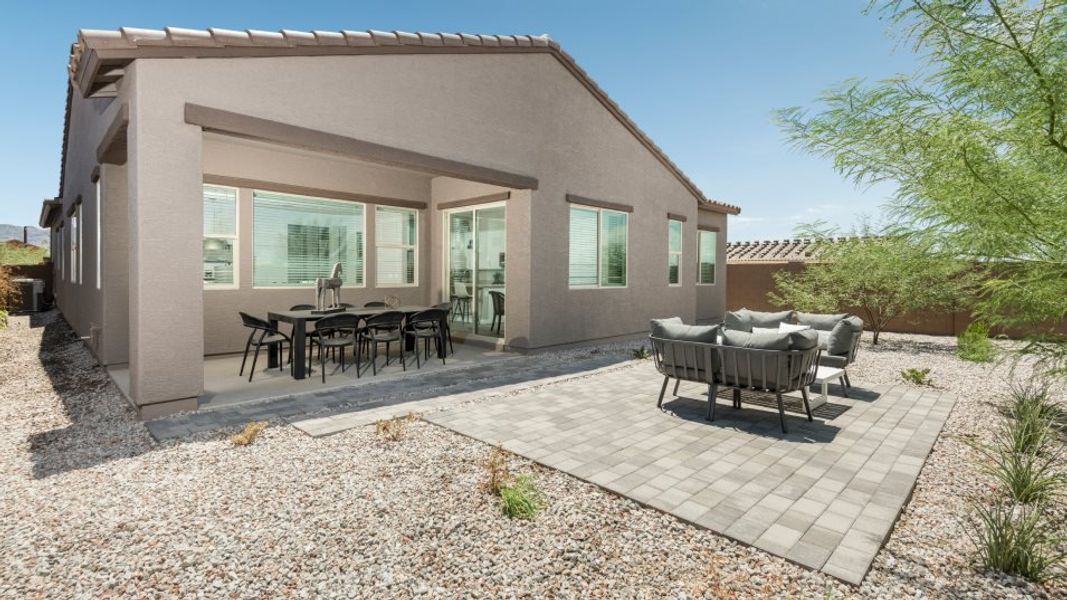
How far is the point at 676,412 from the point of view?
17.2 ft

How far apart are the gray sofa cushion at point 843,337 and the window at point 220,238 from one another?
8.69 m

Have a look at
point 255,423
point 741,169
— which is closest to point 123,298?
point 255,423

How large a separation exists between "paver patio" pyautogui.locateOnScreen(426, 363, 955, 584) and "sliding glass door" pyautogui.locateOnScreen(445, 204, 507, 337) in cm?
367

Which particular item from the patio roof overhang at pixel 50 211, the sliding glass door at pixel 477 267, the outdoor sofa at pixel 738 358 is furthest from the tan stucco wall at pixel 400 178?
the patio roof overhang at pixel 50 211

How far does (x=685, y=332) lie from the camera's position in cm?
512

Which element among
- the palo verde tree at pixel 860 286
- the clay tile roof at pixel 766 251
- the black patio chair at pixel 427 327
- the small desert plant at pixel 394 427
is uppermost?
the clay tile roof at pixel 766 251

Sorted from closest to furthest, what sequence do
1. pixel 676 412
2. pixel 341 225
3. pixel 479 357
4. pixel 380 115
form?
pixel 676 412 → pixel 380 115 → pixel 479 357 → pixel 341 225

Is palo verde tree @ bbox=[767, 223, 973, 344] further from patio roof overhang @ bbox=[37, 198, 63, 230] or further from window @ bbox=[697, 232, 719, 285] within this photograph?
patio roof overhang @ bbox=[37, 198, 63, 230]

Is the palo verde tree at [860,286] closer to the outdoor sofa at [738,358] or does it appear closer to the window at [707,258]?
the window at [707,258]

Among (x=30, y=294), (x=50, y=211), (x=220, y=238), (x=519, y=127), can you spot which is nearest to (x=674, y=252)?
(x=519, y=127)

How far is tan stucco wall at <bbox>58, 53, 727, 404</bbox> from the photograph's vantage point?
4812 millimetres

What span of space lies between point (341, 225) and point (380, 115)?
3.55 metres

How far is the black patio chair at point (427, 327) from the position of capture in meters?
7.46

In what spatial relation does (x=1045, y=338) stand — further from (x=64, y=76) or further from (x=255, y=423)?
(x=64, y=76)
